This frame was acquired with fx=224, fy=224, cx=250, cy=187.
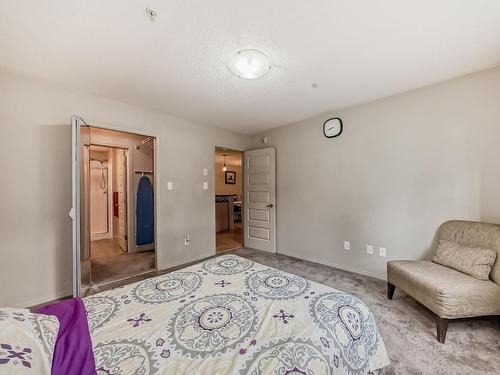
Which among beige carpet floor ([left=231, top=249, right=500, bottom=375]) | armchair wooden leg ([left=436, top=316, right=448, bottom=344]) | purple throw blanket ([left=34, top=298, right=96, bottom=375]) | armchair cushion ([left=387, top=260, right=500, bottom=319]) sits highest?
purple throw blanket ([left=34, top=298, right=96, bottom=375])

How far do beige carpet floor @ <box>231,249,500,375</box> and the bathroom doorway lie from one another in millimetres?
2792

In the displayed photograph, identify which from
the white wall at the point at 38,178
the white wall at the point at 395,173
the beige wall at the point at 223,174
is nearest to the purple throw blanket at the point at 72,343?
the white wall at the point at 38,178

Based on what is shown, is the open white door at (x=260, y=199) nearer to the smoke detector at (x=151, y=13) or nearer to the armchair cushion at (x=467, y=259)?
the armchair cushion at (x=467, y=259)

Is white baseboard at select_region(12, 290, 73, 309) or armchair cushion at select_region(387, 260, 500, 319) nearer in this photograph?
armchair cushion at select_region(387, 260, 500, 319)

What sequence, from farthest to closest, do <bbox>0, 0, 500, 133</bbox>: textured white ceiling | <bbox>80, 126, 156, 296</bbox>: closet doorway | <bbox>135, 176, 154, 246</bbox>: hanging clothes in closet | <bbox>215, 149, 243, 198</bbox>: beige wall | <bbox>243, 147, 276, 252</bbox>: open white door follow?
<bbox>215, 149, 243, 198</bbox>: beige wall, <bbox>135, 176, 154, 246</bbox>: hanging clothes in closet, <bbox>243, 147, 276, 252</bbox>: open white door, <bbox>80, 126, 156, 296</bbox>: closet doorway, <bbox>0, 0, 500, 133</bbox>: textured white ceiling

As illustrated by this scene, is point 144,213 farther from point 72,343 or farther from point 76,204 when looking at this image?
point 72,343

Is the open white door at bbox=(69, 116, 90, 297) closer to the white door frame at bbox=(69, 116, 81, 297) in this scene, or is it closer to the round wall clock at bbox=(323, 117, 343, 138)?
the white door frame at bbox=(69, 116, 81, 297)

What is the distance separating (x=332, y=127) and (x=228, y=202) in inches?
147

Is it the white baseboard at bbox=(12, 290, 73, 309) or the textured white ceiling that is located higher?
the textured white ceiling

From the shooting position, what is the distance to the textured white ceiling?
4.86 ft

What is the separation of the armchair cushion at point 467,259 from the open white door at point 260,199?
244cm

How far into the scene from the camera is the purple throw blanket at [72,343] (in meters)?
0.81

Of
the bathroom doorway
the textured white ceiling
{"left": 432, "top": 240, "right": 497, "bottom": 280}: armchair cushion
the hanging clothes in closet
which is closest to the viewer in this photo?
the textured white ceiling

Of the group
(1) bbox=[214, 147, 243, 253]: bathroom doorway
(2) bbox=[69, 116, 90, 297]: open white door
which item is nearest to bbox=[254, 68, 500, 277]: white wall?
(1) bbox=[214, 147, 243, 253]: bathroom doorway
